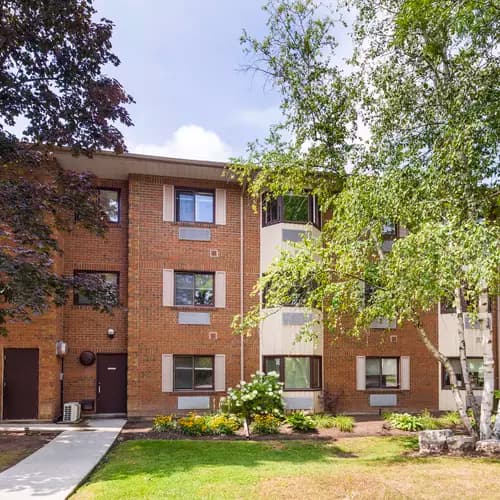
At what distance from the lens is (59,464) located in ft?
30.9

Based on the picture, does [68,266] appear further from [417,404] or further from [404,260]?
[417,404]

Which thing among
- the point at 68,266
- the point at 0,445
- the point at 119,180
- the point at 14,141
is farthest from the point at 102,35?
the point at 0,445

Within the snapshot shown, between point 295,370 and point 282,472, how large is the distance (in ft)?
25.2

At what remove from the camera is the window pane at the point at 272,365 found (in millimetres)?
16328

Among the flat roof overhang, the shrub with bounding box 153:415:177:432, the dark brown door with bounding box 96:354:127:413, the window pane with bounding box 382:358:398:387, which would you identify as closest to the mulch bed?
the shrub with bounding box 153:415:177:432

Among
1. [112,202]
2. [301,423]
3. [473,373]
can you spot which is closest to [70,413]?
[301,423]

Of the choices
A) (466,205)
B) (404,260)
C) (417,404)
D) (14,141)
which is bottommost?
(417,404)

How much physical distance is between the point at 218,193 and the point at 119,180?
3.15 m

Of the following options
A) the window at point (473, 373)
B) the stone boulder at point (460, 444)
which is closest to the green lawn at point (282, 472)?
the stone boulder at point (460, 444)

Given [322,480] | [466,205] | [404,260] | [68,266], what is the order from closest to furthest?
[322,480] < [404,260] < [466,205] < [68,266]

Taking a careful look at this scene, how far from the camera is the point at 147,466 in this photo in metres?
9.21

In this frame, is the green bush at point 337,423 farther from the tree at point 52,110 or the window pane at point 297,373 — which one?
the tree at point 52,110

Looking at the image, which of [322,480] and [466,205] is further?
[466,205]

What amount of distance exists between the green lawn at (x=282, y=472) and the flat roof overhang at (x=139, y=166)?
7.49 meters
